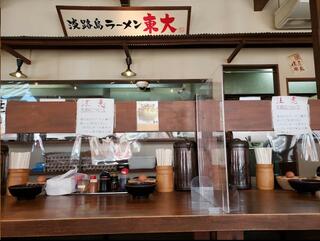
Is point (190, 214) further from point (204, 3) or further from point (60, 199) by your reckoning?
point (204, 3)

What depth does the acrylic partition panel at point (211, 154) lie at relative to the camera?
3.08ft

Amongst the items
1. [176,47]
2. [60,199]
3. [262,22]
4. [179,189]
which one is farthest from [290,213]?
[262,22]

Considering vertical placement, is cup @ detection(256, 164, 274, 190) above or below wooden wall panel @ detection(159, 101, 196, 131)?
below

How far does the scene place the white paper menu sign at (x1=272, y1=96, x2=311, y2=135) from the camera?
1.23 meters

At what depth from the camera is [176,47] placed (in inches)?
162

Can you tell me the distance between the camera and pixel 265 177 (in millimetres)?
1419

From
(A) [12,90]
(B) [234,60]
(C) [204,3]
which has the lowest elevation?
(A) [12,90]

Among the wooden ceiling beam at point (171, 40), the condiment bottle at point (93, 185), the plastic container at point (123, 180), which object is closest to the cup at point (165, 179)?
the plastic container at point (123, 180)

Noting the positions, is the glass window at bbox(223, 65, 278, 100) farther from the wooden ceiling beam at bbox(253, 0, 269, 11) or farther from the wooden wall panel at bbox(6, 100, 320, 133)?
the wooden wall panel at bbox(6, 100, 320, 133)

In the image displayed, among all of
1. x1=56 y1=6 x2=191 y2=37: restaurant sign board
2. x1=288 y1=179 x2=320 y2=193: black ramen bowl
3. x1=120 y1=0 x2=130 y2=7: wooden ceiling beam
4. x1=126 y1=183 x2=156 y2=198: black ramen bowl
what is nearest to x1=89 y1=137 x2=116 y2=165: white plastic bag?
x1=126 y1=183 x2=156 y2=198: black ramen bowl

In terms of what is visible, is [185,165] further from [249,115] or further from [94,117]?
[94,117]

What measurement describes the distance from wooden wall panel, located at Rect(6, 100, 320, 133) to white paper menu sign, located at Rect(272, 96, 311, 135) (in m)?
0.03

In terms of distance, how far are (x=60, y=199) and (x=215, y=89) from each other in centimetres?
79

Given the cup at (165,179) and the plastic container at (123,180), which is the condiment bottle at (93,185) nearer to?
the plastic container at (123,180)
